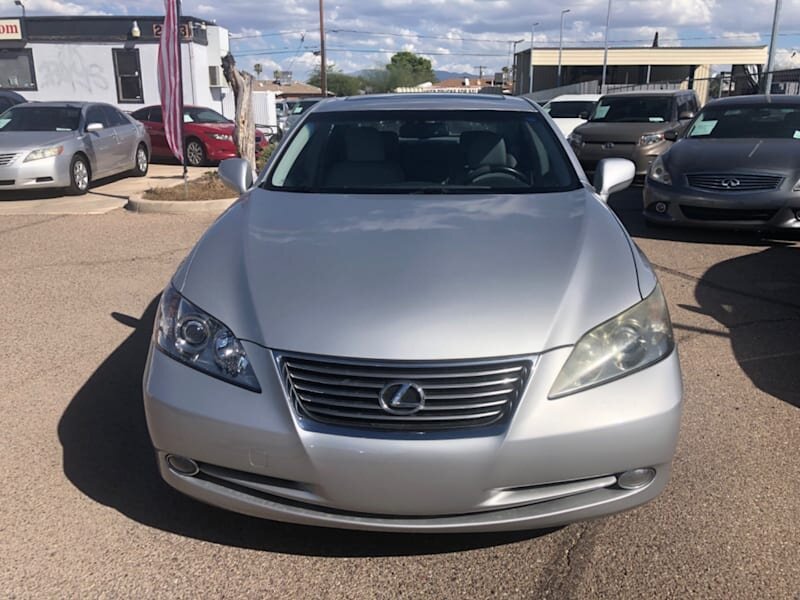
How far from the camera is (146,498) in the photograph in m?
3.00

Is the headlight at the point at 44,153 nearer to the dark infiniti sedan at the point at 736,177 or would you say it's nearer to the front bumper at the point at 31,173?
the front bumper at the point at 31,173

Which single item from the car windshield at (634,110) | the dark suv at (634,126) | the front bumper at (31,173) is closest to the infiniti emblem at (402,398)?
the dark suv at (634,126)

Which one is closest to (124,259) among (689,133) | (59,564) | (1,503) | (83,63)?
(1,503)

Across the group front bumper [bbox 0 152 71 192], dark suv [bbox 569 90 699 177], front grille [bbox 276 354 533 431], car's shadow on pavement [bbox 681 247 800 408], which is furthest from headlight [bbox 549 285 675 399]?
front bumper [bbox 0 152 71 192]

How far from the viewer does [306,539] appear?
9.00 feet

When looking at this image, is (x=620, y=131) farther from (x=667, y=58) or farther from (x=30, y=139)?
(x=667, y=58)


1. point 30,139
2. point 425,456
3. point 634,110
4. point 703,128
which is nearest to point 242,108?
point 30,139

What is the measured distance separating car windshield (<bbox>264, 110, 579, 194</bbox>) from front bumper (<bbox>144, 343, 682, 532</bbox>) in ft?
5.10

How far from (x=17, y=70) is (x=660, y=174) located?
22445 mm

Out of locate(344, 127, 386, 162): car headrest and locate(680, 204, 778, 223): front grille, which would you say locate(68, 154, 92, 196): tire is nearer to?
locate(344, 127, 386, 162): car headrest

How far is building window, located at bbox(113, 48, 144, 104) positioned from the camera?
22.8 meters

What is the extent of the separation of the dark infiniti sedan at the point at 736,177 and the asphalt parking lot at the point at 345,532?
260 centimetres

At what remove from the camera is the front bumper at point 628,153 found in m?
11.6

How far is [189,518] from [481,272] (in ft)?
4.87
